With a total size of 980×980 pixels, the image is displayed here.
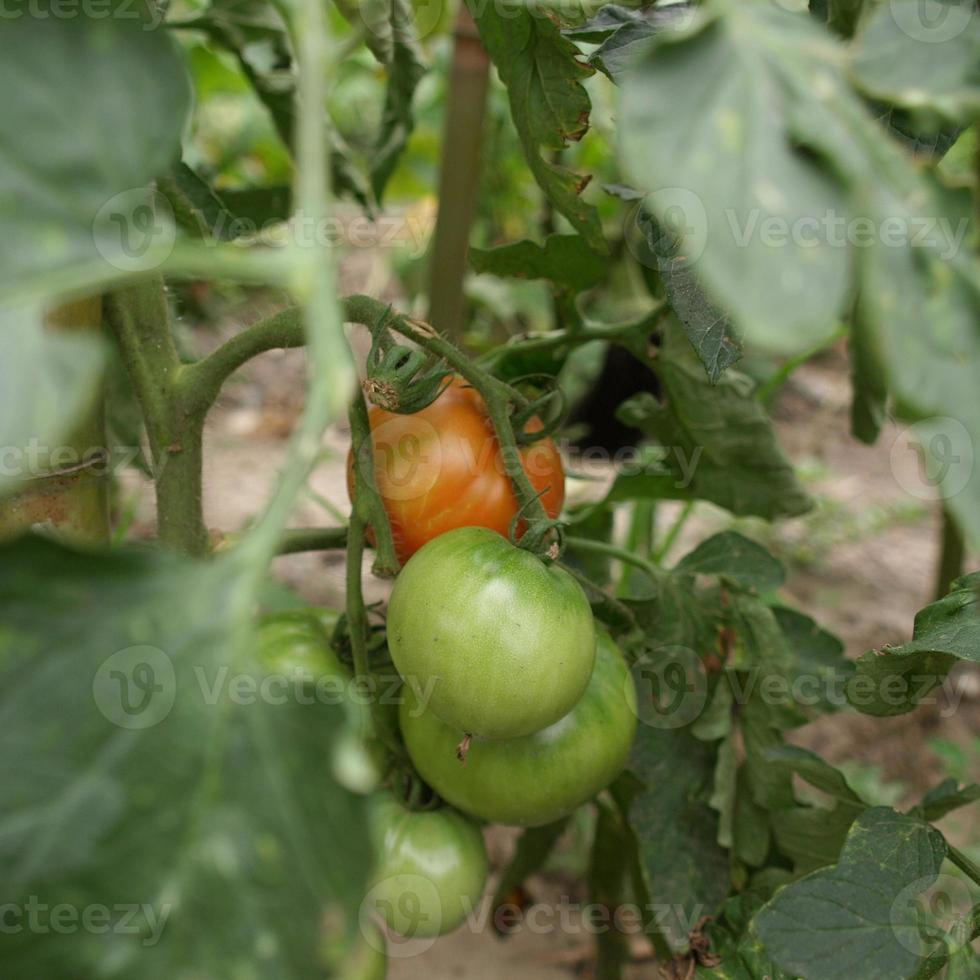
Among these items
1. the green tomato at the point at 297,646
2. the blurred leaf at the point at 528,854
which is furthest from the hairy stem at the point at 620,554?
the blurred leaf at the point at 528,854

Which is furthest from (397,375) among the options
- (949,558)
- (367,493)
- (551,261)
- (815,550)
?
(815,550)

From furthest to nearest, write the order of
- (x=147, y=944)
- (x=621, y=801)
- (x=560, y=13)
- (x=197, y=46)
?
(x=197, y=46)
(x=621, y=801)
(x=560, y=13)
(x=147, y=944)

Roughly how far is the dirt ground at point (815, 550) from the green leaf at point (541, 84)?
28 cm

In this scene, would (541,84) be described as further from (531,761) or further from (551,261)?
(531,761)

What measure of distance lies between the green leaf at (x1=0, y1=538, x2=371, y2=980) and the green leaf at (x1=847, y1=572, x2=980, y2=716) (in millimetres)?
416

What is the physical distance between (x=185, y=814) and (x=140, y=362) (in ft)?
1.46

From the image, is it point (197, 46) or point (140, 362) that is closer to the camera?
point (140, 362)

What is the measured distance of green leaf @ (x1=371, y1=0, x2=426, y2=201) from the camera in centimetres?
96

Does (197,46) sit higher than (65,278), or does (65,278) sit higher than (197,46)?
(65,278)

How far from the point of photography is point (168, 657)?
0.35 m

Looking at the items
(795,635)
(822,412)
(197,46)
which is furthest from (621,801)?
(822,412)

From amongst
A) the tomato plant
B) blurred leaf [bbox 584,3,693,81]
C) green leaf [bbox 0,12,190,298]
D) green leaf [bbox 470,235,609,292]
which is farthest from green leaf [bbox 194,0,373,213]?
green leaf [bbox 0,12,190,298]

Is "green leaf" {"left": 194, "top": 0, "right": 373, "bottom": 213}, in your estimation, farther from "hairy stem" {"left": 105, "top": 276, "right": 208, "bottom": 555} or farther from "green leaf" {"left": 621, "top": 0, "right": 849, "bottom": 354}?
"green leaf" {"left": 621, "top": 0, "right": 849, "bottom": 354}

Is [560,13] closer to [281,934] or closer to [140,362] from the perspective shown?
[140,362]
